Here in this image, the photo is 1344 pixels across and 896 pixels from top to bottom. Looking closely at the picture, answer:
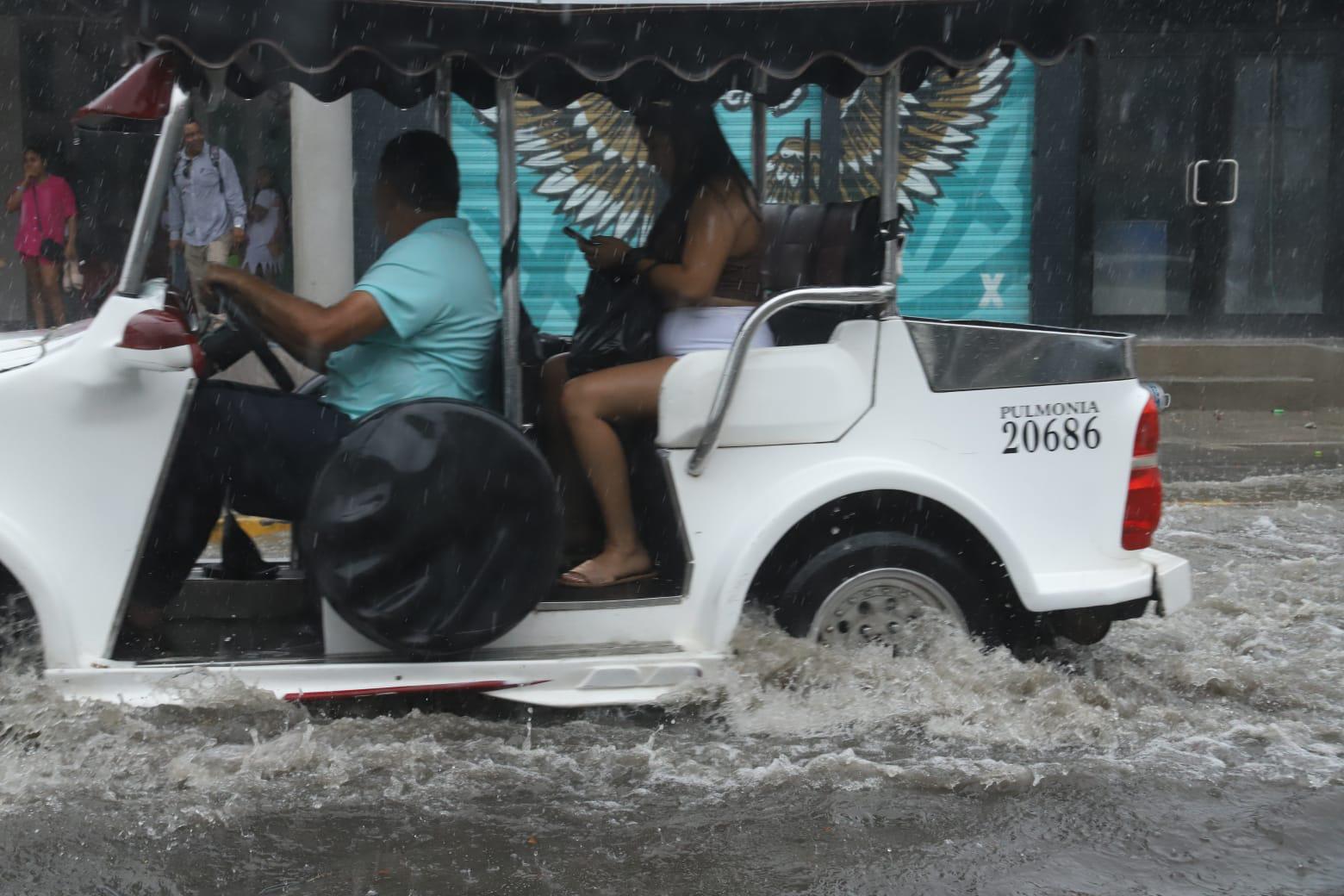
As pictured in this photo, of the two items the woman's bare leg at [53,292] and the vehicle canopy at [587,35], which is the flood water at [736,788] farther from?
the vehicle canopy at [587,35]

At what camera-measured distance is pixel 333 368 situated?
422 centimetres

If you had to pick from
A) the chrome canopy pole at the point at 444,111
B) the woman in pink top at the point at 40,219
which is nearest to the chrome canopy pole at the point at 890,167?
the chrome canopy pole at the point at 444,111

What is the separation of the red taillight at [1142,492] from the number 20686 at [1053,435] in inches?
5.9

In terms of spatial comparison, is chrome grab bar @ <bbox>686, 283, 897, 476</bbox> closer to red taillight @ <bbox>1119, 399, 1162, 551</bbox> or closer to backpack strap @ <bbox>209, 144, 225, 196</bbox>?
red taillight @ <bbox>1119, 399, 1162, 551</bbox>

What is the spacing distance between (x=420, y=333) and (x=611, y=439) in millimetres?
640

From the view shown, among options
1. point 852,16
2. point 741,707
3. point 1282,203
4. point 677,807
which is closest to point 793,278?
point 852,16

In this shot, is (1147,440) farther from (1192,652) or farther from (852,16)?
(852,16)

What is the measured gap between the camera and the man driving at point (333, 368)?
399 centimetres

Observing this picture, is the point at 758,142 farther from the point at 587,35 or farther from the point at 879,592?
the point at 879,592

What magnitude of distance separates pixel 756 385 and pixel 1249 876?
180 centimetres

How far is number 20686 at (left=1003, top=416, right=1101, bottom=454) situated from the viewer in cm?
436

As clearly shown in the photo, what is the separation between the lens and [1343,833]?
11.9 feet

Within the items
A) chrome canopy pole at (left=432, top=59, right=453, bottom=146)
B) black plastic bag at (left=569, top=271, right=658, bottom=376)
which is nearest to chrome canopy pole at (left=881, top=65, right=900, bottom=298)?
black plastic bag at (left=569, top=271, right=658, bottom=376)

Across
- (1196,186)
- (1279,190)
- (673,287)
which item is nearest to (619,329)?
(673,287)
